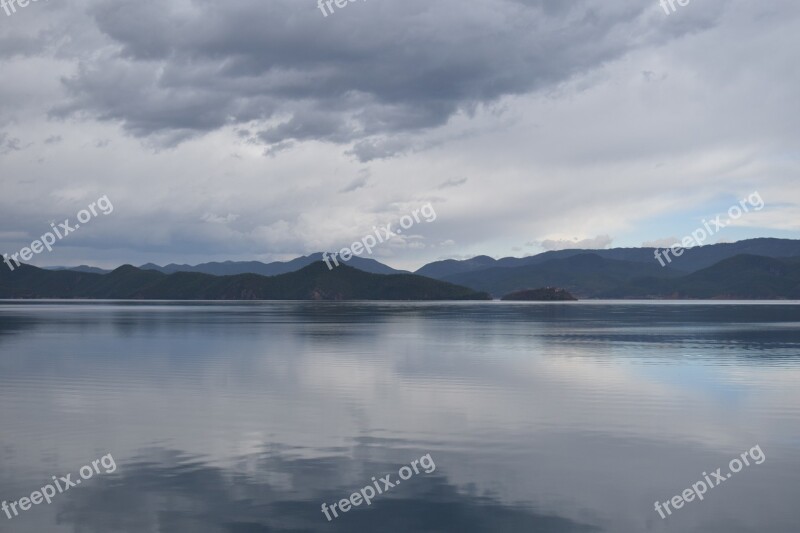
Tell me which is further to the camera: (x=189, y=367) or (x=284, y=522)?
(x=189, y=367)

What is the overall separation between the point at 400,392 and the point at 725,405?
66.8ft

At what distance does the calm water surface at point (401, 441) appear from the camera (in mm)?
21812

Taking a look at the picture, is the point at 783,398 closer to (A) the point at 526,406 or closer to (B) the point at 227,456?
(A) the point at 526,406

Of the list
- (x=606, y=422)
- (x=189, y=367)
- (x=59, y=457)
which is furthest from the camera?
(x=189, y=367)

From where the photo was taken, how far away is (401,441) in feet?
106

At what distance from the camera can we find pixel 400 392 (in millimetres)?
47781

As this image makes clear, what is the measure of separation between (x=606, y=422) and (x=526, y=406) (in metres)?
6.37

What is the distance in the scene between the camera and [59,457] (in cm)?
2877

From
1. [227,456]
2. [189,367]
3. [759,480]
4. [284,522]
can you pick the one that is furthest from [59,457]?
[189,367]

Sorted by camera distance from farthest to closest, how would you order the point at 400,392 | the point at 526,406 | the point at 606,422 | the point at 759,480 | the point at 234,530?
the point at 400,392 → the point at 526,406 → the point at 606,422 → the point at 759,480 → the point at 234,530

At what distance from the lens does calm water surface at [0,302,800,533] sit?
21.8 metres

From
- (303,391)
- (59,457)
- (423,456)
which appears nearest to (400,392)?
(303,391)

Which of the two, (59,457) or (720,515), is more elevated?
(59,457)

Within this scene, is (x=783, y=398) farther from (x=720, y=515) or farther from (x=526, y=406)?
(x=720, y=515)
